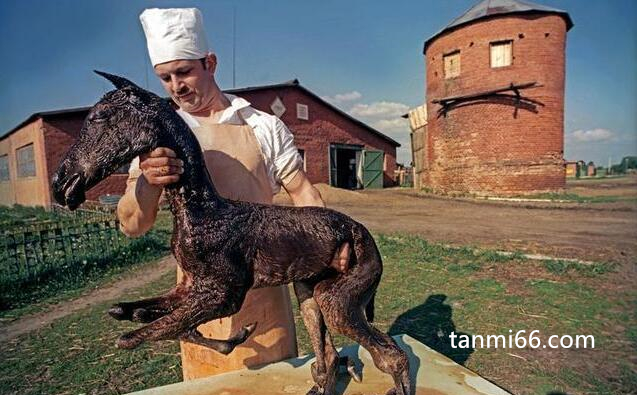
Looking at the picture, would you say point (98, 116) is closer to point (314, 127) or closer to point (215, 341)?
point (215, 341)

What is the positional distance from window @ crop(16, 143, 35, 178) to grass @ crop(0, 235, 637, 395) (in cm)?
1395

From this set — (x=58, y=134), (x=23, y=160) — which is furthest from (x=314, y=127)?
(x=23, y=160)

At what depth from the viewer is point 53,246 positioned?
6.93m

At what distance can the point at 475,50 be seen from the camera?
57.8 ft

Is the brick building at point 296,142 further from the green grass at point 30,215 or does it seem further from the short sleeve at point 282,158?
the short sleeve at point 282,158

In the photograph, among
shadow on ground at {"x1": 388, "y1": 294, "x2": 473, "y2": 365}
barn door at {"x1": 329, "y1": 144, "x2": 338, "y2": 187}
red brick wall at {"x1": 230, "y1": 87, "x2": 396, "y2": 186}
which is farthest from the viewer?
barn door at {"x1": 329, "y1": 144, "x2": 338, "y2": 187}

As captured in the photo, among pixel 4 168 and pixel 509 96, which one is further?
pixel 4 168

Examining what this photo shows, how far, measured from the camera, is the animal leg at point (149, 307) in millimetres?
1374

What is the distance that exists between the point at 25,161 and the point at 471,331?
19961mm

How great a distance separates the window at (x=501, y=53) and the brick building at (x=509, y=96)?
41 mm

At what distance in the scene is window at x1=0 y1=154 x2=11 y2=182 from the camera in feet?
66.3

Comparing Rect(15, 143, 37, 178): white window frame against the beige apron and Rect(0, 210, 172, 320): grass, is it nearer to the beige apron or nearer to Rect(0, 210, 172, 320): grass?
Rect(0, 210, 172, 320): grass

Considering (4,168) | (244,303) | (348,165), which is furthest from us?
(348,165)

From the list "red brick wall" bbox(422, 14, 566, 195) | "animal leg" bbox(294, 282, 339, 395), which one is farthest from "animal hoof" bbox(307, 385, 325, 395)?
"red brick wall" bbox(422, 14, 566, 195)
